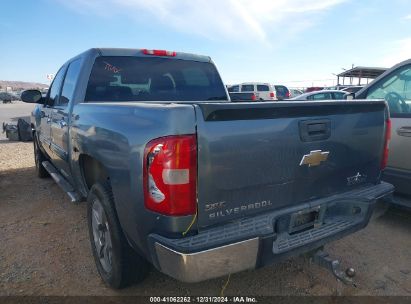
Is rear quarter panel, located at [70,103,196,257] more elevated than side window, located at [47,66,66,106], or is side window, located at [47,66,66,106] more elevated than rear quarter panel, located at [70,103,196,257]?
side window, located at [47,66,66,106]

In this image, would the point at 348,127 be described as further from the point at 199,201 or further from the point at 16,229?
the point at 16,229

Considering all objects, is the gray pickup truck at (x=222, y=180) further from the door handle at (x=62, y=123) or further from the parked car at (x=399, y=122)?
the parked car at (x=399, y=122)

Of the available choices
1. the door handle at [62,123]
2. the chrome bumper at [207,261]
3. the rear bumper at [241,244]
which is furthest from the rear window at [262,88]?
the chrome bumper at [207,261]

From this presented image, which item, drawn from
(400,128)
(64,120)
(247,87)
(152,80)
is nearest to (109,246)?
(64,120)

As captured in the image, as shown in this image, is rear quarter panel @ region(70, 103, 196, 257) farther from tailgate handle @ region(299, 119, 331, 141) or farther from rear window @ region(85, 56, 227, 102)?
rear window @ region(85, 56, 227, 102)

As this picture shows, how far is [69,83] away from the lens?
13.1ft

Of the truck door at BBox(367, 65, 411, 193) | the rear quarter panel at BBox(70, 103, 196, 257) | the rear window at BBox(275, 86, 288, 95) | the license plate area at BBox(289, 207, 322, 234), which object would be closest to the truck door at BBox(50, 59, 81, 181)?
the rear quarter panel at BBox(70, 103, 196, 257)

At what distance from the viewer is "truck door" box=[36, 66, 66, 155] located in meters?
4.56

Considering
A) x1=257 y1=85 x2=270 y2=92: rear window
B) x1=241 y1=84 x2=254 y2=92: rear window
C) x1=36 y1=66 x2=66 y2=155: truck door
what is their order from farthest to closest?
x1=241 y1=84 x2=254 y2=92: rear window
x1=257 y1=85 x2=270 y2=92: rear window
x1=36 y1=66 x2=66 y2=155: truck door

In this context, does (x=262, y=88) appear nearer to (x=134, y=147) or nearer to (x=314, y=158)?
(x=314, y=158)

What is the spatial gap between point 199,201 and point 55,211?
328cm

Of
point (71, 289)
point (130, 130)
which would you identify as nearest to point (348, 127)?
point (130, 130)

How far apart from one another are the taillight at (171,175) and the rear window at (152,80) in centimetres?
177

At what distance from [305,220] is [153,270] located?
135 cm
